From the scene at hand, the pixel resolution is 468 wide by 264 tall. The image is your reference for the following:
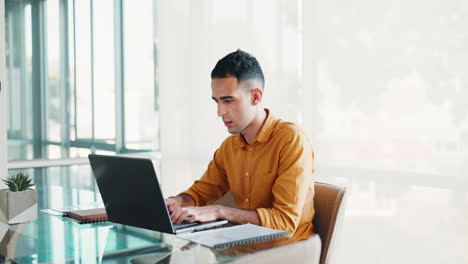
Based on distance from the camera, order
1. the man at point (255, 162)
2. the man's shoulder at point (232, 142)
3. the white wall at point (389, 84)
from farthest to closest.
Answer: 1. the white wall at point (389, 84)
2. the man's shoulder at point (232, 142)
3. the man at point (255, 162)

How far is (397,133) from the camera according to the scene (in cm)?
363

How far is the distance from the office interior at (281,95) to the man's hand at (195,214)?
37 cm

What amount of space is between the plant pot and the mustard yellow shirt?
0.56m

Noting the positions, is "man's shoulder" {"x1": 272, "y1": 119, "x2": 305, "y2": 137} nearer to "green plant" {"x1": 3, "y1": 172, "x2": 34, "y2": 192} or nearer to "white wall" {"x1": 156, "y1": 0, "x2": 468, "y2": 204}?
"green plant" {"x1": 3, "y1": 172, "x2": 34, "y2": 192}

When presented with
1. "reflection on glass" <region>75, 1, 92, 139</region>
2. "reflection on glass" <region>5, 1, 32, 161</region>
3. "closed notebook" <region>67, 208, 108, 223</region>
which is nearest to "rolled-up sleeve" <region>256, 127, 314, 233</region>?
"closed notebook" <region>67, 208, 108, 223</region>

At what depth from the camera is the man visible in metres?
1.77

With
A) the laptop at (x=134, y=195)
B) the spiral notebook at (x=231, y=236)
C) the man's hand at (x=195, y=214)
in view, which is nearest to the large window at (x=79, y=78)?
the laptop at (x=134, y=195)

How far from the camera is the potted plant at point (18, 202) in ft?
5.88

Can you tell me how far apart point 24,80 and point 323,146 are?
2.62 meters

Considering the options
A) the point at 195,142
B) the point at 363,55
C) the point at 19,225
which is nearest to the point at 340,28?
the point at 363,55

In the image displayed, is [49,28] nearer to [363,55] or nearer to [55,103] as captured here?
[55,103]

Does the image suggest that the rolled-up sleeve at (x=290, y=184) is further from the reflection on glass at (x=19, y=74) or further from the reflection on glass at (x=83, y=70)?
the reflection on glass at (x=83, y=70)

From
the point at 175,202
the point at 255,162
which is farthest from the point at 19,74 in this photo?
the point at 255,162

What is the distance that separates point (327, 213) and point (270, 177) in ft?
0.76
